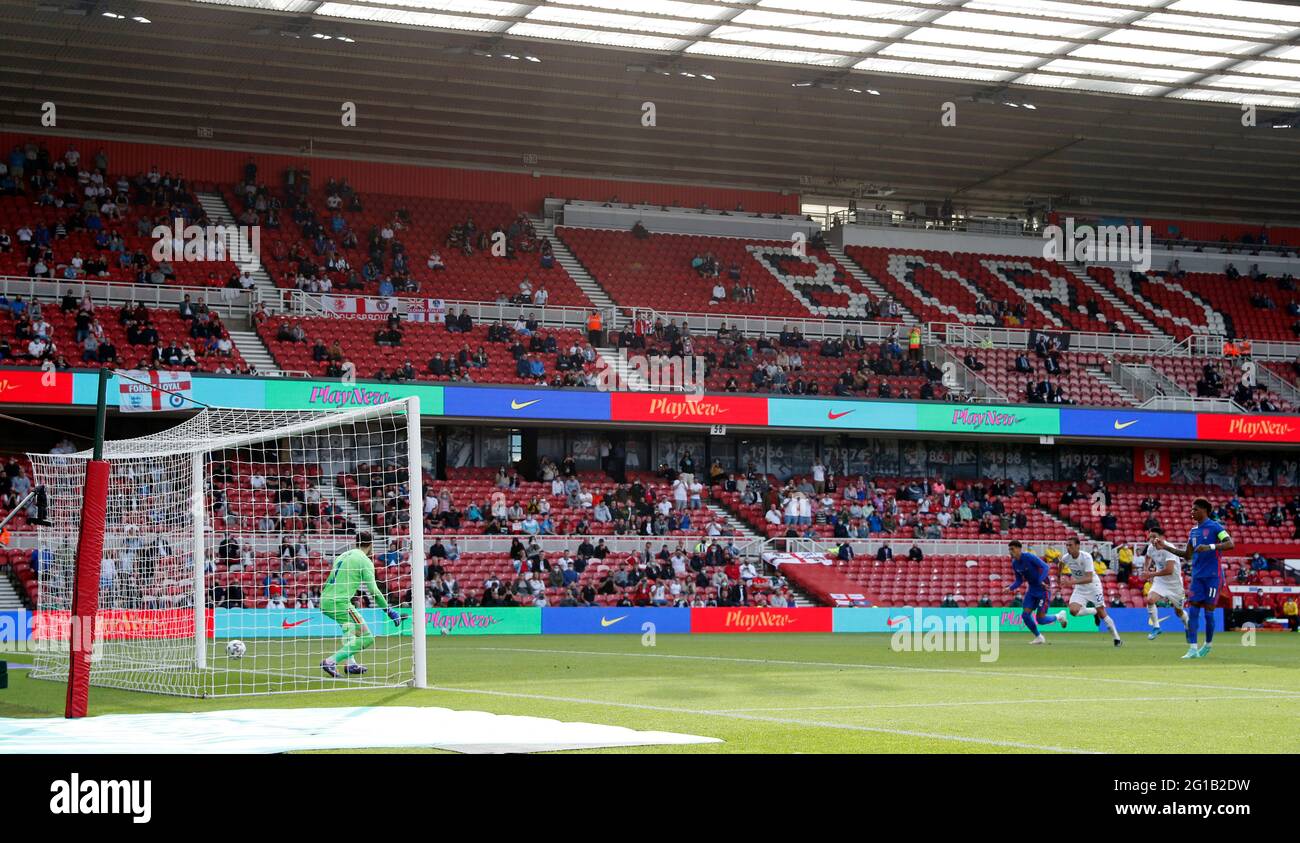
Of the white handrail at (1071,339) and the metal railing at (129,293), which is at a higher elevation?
the metal railing at (129,293)

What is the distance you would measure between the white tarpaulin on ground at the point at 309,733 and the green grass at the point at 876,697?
56cm

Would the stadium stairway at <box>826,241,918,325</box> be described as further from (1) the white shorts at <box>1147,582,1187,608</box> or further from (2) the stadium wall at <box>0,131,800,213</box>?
(1) the white shorts at <box>1147,582,1187,608</box>

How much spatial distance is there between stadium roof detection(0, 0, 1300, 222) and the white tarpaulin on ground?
27.4 m

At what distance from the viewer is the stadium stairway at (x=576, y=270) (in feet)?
155

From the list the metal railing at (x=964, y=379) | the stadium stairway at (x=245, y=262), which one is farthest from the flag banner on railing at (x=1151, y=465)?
the stadium stairway at (x=245, y=262)

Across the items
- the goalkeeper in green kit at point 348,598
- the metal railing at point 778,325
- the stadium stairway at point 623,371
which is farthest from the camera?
the metal railing at point 778,325

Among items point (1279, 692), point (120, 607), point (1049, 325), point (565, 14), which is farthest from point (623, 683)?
point (1049, 325)

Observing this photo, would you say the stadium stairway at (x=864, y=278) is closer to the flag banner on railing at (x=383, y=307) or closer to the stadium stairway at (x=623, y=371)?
the stadium stairway at (x=623, y=371)

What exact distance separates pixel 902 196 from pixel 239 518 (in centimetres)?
3400

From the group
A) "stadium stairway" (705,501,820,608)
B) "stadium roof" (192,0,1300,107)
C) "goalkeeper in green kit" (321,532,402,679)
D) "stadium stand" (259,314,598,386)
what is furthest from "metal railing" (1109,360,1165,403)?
"goalkeeper in green kit" (321,532,402,679)

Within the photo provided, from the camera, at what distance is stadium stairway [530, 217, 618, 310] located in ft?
155

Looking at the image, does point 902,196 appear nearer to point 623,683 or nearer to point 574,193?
point 574,193

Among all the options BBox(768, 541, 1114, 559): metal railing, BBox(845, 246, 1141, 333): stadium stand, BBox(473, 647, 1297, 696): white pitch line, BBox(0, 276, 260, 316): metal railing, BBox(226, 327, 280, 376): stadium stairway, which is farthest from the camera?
BBox(845, 246, 1141, 333): stadium stand
